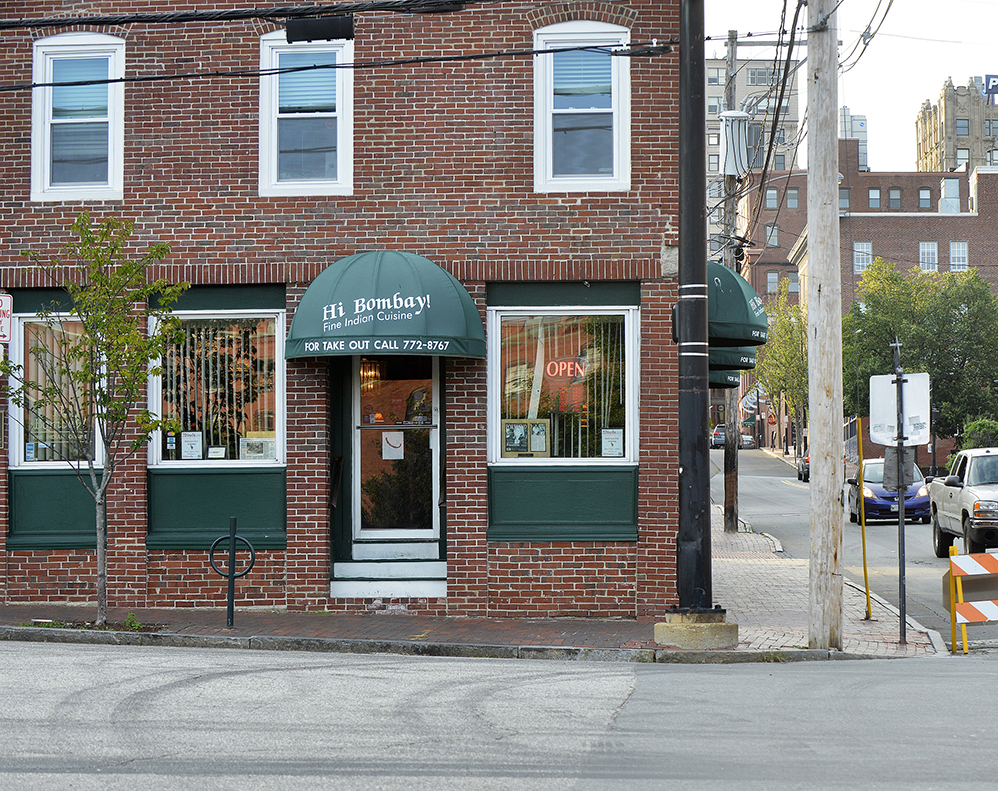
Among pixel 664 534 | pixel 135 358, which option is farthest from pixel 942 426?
pixel 135 358

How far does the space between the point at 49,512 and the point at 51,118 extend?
4.44 metres

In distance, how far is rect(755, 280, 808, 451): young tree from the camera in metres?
60.8

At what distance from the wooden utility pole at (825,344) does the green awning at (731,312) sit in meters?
2.27

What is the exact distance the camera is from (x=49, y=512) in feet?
41.0

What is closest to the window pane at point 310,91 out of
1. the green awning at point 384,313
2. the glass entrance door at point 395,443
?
the green awning at point 384,313

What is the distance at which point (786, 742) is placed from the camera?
21.3ft

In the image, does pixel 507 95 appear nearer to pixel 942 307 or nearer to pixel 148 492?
pixel 148 492

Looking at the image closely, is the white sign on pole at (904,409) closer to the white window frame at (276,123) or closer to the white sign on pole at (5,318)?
the white window frame at (276,123)

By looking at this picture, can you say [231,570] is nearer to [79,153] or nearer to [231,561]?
[231,561]

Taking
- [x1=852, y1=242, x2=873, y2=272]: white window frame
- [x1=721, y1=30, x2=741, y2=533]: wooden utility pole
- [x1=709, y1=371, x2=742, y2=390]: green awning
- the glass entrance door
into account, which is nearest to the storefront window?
the glass entrance door

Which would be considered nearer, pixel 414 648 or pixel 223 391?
pixel 414 648

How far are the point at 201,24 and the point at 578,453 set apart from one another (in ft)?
20.7

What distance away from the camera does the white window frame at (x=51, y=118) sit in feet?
41.0

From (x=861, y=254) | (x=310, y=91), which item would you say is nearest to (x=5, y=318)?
(x=310, y=91)
